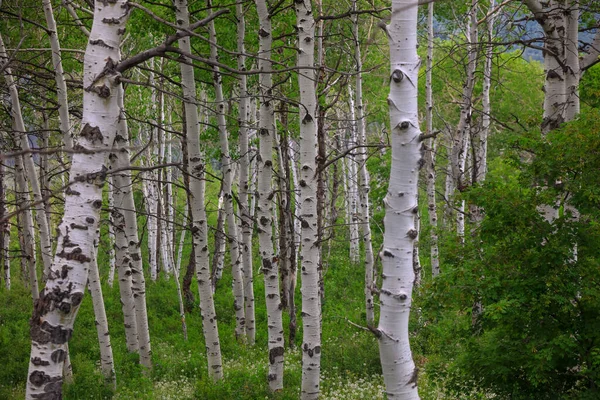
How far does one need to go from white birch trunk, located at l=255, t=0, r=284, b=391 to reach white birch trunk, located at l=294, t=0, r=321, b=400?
0.73m

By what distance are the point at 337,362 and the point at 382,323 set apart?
303 inches

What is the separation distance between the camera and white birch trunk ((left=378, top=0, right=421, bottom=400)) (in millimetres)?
3426

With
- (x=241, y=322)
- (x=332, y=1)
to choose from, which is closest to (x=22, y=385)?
(x=241, y=322)

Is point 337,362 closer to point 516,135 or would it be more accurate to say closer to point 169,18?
point 516,135

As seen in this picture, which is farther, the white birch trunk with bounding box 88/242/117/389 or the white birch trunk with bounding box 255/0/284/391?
the white birch trunk with bounding box 88/242/117/389

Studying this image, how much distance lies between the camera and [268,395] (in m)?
7.93

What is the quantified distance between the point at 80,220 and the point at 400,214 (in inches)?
84.2

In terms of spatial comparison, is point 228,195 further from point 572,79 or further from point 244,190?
point 572,79

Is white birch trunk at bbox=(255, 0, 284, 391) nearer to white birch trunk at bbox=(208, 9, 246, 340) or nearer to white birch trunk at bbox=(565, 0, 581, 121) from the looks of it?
white birch trunk at bbox=(208, 9, 246, 340)

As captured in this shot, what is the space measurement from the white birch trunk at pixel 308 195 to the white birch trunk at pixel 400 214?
2.66 meters

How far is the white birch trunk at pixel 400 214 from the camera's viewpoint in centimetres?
343

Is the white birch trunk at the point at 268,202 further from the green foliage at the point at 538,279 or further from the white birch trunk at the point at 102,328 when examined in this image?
the white birch trunk at the point at 102,328

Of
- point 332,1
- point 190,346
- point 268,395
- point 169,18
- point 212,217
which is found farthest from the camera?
point 212,217

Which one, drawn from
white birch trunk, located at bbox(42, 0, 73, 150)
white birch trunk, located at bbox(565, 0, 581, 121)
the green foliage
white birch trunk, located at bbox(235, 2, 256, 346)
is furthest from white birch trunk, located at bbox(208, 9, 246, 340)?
white birch trunk, located at bbox(565, 0, 581, 121)
